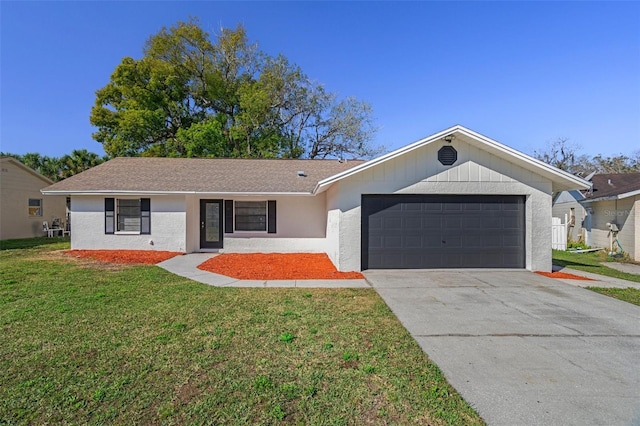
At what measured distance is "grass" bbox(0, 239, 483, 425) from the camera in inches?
107

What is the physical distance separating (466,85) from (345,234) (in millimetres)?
10700

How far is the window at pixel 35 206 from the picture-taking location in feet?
59.9

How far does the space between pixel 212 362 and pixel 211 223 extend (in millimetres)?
10235

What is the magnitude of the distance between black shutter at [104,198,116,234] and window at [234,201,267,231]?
5.05 m

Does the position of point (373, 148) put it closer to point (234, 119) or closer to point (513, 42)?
point (234, 119)

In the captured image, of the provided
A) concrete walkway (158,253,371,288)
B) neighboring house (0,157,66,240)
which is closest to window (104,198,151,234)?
concrete walkway (158,253,371,288)

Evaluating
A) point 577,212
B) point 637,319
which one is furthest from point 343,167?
point 577,212

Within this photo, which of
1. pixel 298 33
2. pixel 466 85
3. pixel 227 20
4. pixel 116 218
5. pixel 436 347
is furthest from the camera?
pixel 227 20

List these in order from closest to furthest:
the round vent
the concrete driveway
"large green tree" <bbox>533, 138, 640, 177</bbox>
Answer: the concrete driveway, the round vent, "large green tree" <bbox>533, 138, 640, 177</bbox>

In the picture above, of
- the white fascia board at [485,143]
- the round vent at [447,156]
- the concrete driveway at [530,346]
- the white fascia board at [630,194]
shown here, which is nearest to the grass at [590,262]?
the white fascia board at [630,194]

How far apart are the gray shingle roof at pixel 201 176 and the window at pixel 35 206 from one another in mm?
7765

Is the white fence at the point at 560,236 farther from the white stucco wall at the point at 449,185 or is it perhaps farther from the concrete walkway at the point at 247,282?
the concrete walkway at the point at 247,282

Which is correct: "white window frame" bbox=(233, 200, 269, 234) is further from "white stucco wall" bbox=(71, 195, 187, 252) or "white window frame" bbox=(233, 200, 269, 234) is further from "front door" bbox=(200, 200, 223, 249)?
"white stucco wall" bbox=(71, 195, 187, 252)

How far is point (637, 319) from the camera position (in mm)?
5281
